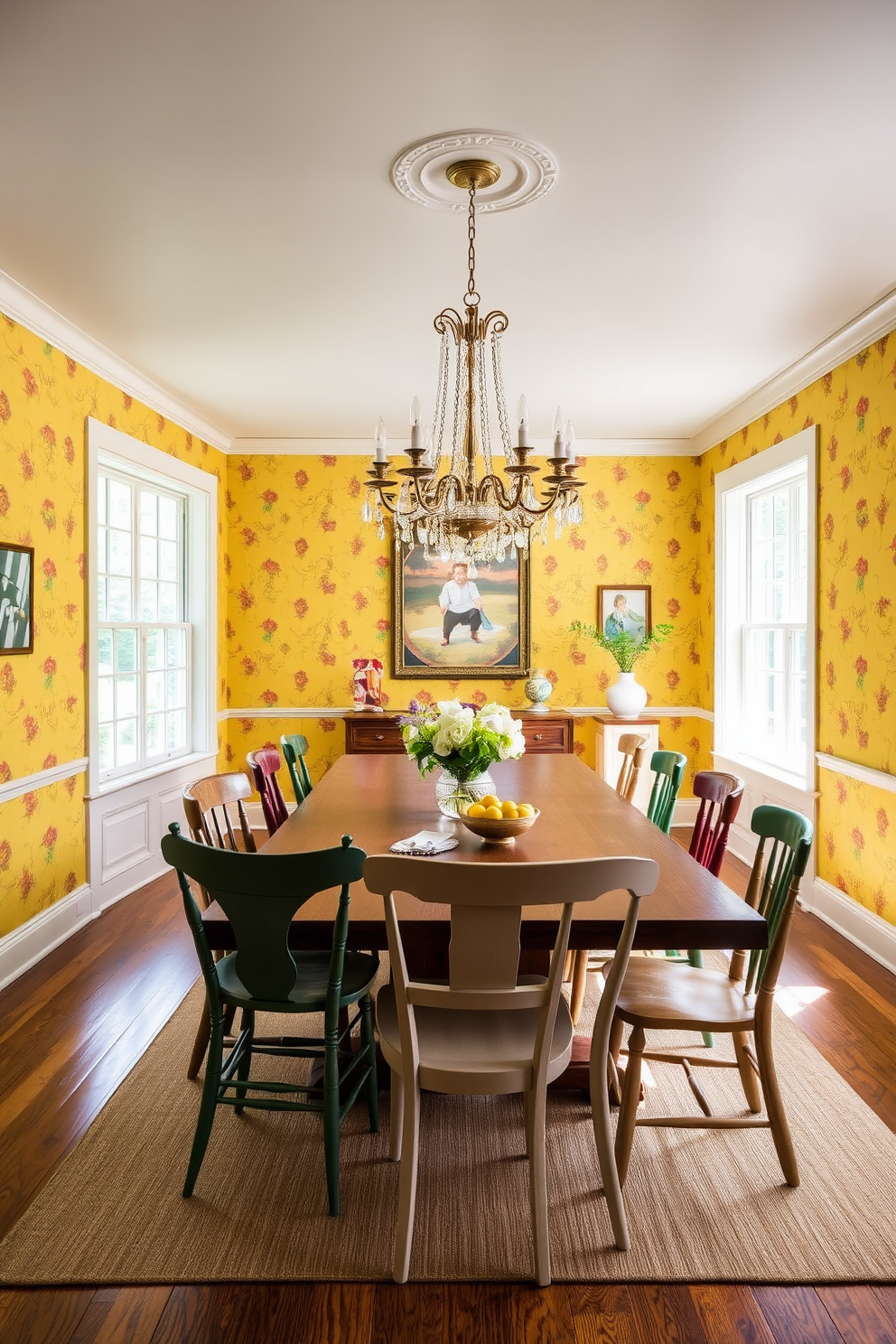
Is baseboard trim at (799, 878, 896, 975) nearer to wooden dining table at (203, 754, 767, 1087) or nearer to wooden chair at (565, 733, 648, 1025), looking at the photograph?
wooden chair at (565, 733, 648, 1025)

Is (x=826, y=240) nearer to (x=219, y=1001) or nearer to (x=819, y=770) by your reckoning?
(x=819, y=770)

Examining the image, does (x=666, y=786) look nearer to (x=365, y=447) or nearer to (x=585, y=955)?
(x=585, y=955)

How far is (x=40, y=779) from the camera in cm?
372

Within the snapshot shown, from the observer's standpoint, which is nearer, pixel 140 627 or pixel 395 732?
pixel 140 627

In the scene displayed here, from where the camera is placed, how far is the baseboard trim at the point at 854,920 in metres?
3.62

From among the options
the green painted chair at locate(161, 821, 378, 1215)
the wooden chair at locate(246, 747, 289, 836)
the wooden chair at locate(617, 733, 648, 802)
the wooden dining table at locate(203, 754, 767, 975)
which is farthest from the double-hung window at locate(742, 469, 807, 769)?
Result: the green painted chair at locate(161, 821, 378, 1215)

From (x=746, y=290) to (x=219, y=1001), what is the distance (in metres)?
3.23

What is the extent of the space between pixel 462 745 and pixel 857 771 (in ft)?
7.26

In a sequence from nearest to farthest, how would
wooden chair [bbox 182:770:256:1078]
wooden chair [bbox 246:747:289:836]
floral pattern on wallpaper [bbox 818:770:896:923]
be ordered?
wooden chair [bbox 182:770:256:1078] → wooden chair [bbox 246:747:289:836] → floral pattern on wallpaper [bbox 818:770:896:923]

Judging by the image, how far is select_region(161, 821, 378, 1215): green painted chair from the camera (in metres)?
1.89

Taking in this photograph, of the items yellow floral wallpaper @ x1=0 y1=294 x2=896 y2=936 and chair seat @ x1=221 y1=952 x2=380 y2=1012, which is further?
yellow floral wallpaper @ x1=0 y1=294 x2=896 y2=936

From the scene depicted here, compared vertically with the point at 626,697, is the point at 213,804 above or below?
below

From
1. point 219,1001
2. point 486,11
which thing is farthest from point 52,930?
point 486,11

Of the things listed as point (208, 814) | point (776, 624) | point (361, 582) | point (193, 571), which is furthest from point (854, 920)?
point (193, 571)
